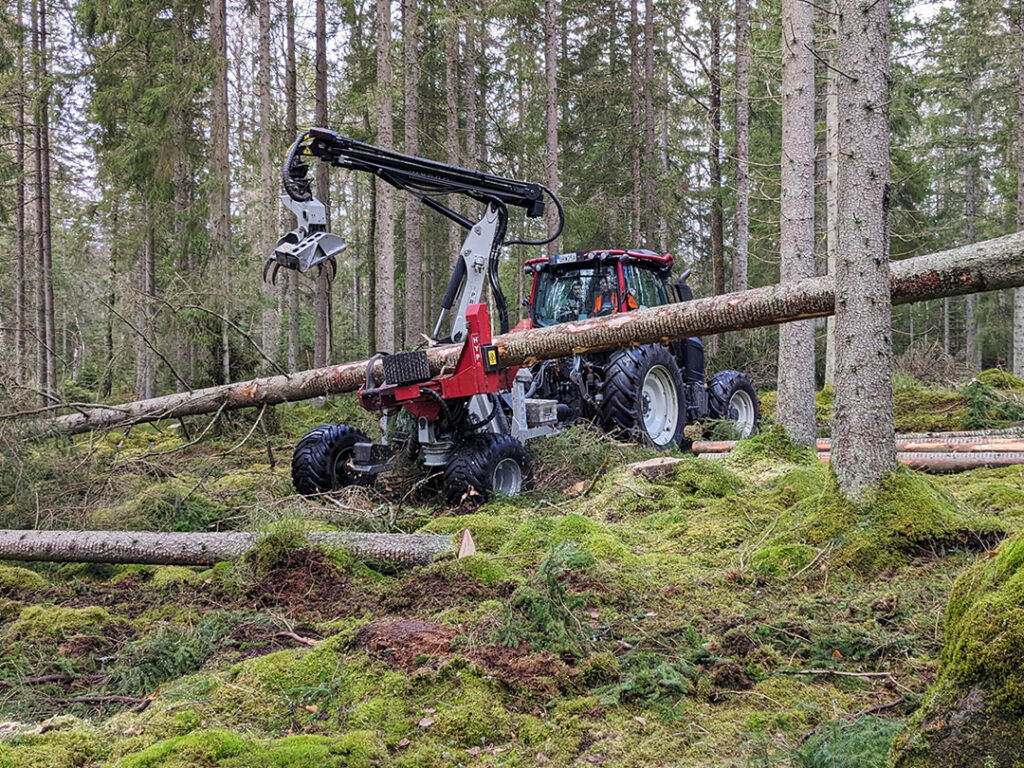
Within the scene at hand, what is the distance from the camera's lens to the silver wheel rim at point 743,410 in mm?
11020

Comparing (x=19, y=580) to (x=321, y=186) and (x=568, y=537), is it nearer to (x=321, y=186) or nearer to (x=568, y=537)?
(x=568, y=537)

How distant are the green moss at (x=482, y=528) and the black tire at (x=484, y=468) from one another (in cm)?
Answer: 58

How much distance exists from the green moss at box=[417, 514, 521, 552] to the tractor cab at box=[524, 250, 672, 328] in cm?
369

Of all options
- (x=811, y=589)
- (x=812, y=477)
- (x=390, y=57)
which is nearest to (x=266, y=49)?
(x=390, y=57)

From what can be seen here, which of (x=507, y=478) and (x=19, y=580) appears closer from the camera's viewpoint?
(x=19, y=580)

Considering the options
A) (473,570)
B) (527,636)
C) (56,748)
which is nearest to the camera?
(56,748)

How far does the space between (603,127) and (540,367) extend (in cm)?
1502

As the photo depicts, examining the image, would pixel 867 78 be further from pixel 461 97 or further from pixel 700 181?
pixel 700 181

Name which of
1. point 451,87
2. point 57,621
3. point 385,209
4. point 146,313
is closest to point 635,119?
point 451,87

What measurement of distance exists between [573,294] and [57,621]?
6.58 meters

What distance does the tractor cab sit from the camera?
9.18m

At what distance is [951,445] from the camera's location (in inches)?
300

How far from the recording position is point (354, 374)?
8.10 metres

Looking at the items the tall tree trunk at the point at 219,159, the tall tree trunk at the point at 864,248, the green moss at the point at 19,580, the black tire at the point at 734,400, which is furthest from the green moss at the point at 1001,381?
the green moss at the point at 19,580
